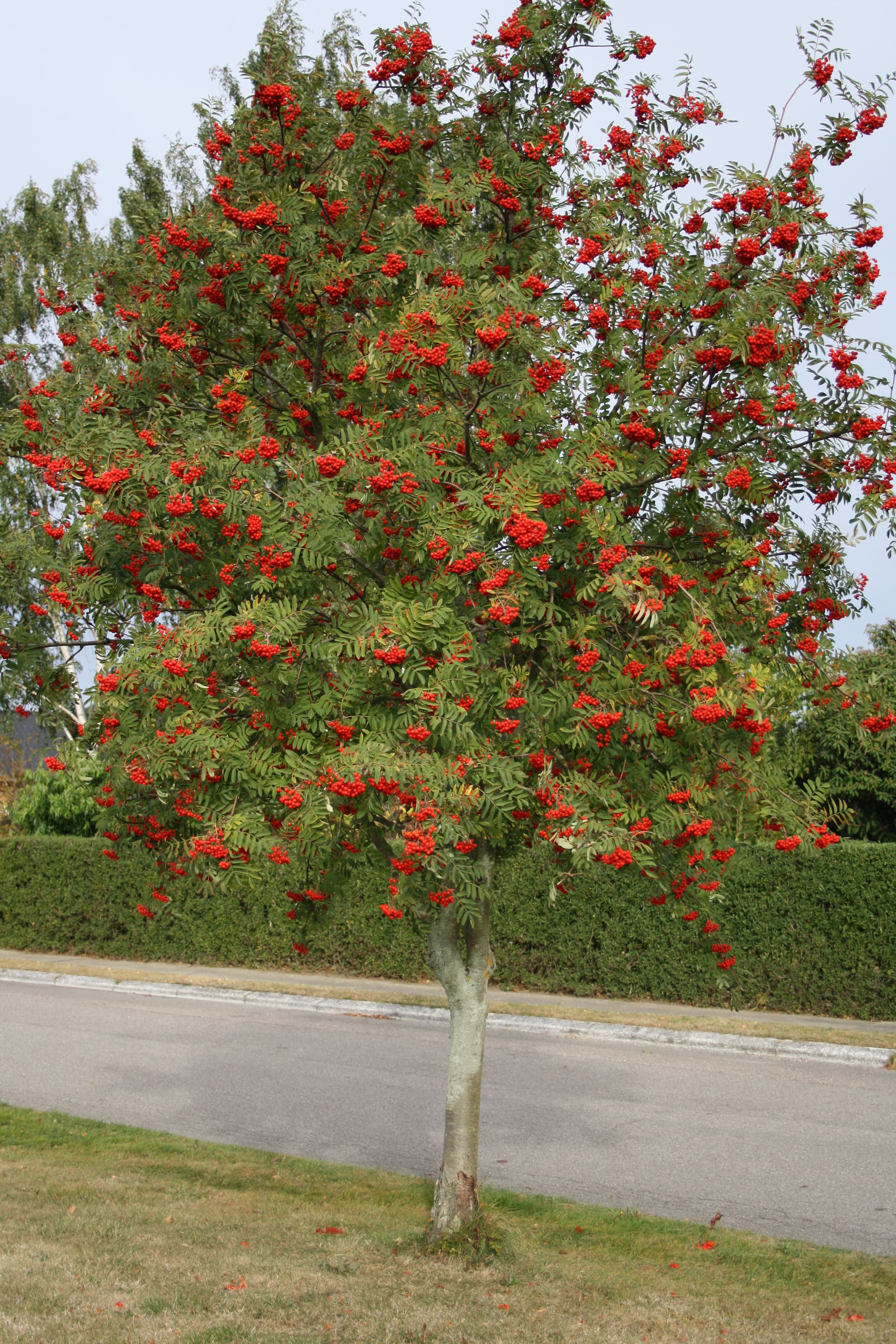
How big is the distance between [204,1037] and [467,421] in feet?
31.0

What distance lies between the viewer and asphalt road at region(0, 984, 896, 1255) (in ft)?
24.1

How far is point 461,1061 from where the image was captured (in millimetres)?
5832

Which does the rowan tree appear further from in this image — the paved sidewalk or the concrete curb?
the paved sidewalk

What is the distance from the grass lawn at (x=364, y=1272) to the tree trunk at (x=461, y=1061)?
0.26m

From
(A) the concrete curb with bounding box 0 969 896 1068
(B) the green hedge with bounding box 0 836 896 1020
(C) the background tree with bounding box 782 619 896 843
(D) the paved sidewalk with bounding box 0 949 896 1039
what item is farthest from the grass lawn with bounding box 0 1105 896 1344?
(C) the background tree with bounding box 782 619 896 843

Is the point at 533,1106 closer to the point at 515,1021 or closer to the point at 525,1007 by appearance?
the point at 515,1021

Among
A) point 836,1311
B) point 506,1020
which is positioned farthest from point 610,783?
point 506,1020

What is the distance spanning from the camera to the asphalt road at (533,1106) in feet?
24.1

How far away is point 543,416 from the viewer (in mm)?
4719

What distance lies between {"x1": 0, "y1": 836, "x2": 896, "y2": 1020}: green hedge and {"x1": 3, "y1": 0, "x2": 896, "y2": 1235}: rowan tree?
16.6 feet

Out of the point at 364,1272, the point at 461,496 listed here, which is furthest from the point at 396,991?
the point at 461,496

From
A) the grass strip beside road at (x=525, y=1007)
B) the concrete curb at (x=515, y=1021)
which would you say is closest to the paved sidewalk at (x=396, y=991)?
the grass strip beside road at (x=525, y=1007)

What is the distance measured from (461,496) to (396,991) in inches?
432

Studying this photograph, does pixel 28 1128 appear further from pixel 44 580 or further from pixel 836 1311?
pixel 836 1311
